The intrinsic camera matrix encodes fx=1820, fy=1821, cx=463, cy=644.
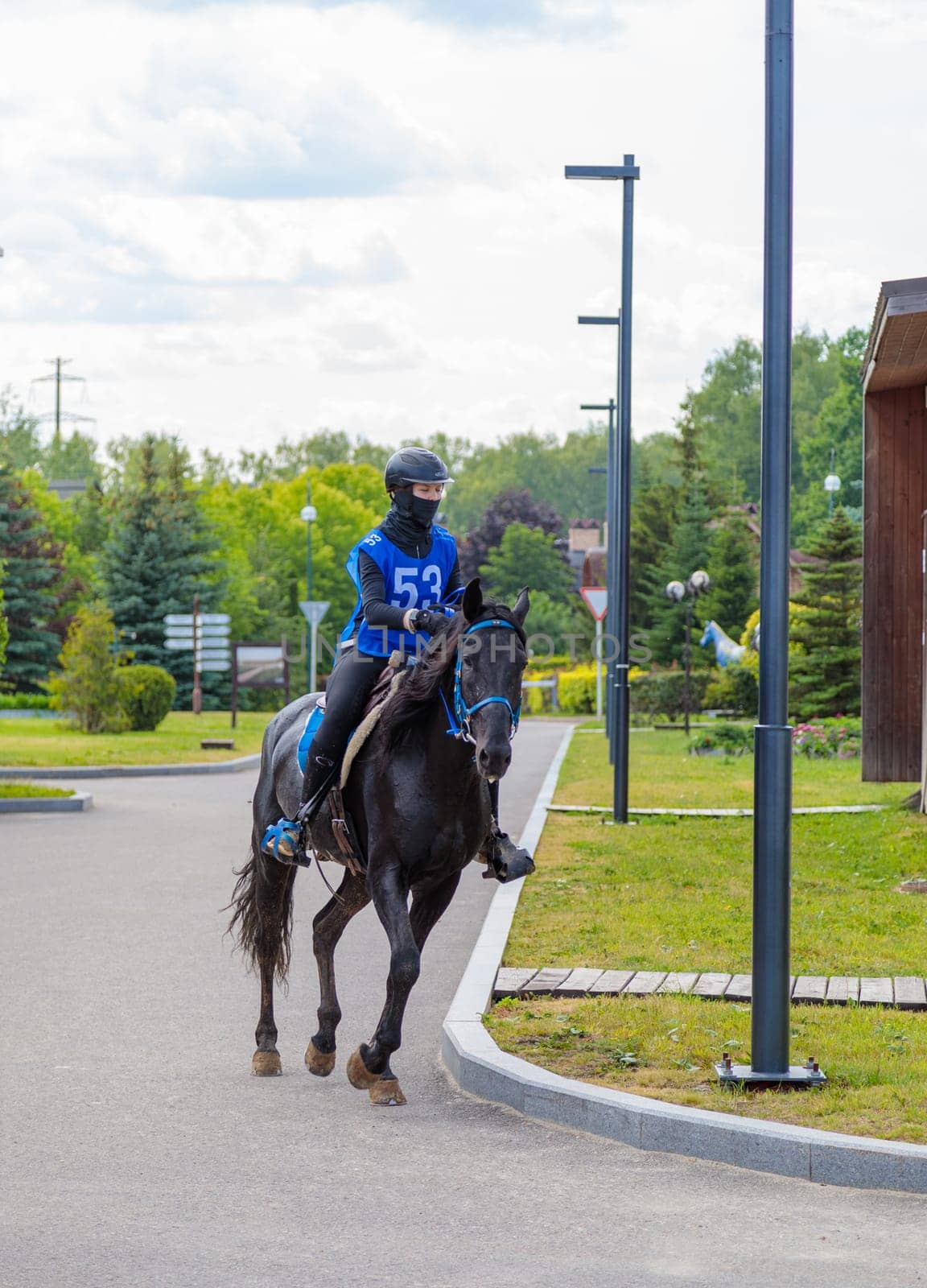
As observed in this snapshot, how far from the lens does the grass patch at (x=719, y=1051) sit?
21.5 feet

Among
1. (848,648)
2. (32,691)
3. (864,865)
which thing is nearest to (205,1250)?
(864,865)

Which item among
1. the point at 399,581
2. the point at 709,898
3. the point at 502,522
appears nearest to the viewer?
the point at 399,581

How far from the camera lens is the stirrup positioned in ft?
25.5

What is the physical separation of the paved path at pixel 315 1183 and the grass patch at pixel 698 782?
12061 mm

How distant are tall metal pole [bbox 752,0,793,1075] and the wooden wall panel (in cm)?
1361

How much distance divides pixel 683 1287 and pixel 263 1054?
3.13 m

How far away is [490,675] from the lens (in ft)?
22.1

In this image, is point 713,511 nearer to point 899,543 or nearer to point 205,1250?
point 899,543

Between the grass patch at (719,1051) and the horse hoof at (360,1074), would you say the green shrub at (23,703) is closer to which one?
the grass patch at (719,1051)

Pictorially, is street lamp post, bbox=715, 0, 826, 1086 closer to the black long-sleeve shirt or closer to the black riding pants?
the black long-sleeve shirt

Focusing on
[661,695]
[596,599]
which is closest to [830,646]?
[596,599]

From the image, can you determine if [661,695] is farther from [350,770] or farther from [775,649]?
[775,649]

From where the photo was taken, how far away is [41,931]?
11.8m

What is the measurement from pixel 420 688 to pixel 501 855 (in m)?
0.85
